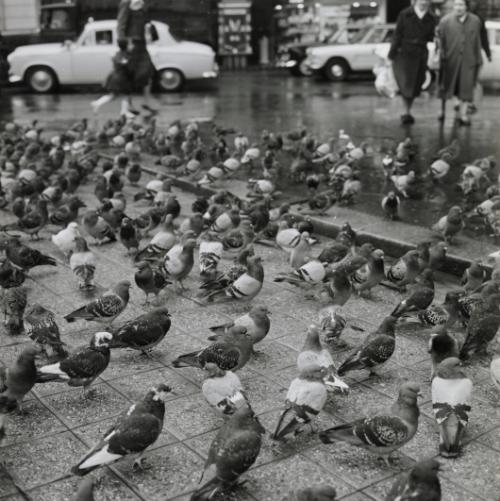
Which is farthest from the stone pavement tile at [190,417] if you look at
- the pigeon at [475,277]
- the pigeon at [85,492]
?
the pigeon at [475,277]

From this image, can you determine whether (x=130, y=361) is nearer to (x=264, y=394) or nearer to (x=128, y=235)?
(x=264, y=394)

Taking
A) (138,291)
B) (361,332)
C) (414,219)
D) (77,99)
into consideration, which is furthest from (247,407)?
(77,99)

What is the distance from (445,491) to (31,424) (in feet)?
7.66

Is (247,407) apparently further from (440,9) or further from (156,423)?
(440,9)

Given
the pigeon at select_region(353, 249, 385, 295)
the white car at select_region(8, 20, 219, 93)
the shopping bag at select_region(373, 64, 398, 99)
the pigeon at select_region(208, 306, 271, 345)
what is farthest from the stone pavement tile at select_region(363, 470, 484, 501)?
the white car at select_region(8, 20, 219, 93)

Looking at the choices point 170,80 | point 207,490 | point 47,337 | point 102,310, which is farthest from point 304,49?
point 207,490

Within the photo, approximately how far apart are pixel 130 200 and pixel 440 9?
20555mm

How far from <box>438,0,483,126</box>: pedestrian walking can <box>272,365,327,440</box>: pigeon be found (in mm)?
10471

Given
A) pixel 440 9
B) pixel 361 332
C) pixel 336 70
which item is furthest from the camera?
pixel 440 9

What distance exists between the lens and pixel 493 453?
416 cm

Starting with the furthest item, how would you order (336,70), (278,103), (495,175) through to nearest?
(336,70)
(278,103)
(495,175)

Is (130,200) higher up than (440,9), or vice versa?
(440,9)

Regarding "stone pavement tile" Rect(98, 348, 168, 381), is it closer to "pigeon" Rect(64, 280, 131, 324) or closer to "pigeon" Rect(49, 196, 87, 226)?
"pigeon" Rect(64, 280, 131, 324)

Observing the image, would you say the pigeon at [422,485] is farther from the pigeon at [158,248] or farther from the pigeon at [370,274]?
the pigeon at [158,248]
